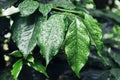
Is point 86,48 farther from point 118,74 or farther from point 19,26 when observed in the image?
point 118,74

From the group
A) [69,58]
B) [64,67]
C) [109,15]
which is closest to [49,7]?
[69,58]

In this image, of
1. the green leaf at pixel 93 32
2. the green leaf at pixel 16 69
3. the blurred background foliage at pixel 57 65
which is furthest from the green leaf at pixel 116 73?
the green leaf at pixel 16 69

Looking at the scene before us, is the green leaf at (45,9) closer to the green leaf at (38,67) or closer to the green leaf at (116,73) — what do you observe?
the green leaf at (38,67)

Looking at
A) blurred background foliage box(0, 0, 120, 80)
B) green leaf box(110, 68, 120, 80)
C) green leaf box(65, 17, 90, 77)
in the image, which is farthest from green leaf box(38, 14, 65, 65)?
green leaf box(110, 68, 120, 80)

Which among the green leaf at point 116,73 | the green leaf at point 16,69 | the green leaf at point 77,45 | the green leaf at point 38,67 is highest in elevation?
the green leaf at point 77,45

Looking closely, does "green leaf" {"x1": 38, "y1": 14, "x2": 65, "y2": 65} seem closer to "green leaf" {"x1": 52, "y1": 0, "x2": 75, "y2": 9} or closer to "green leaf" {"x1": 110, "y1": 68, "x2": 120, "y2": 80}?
"green leaf" {"x1": 52, "y1": 0, "x2": 75, "y2": 9}
